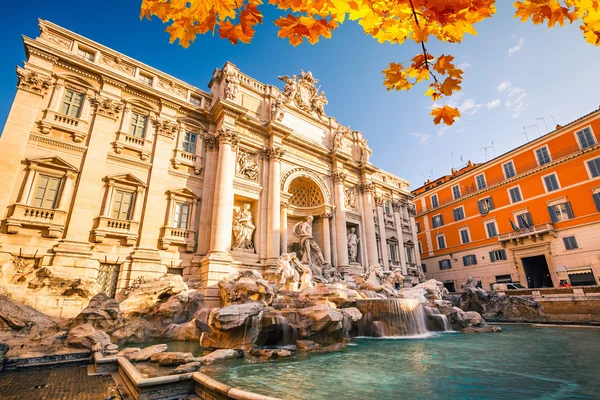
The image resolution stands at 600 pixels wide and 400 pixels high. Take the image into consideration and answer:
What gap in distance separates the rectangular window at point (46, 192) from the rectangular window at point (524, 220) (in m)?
30.9

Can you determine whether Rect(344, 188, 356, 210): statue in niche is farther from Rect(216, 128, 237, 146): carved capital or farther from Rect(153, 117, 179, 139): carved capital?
Rect(153, 117, 179, 139): carved capital

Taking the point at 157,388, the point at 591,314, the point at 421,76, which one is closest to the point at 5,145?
the point at 157,388

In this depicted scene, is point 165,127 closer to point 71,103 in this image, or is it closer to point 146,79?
point 146,79

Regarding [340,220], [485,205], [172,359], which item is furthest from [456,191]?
[172,359]

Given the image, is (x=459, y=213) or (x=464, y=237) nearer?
(x=464, y=237)

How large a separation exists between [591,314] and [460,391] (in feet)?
Result: 45.8

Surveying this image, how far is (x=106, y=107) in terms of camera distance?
42.8ft

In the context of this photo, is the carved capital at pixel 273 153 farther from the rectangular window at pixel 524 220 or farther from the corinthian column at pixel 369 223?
the rectangular window at pixel 524 220

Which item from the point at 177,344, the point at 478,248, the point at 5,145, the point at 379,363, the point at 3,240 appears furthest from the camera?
the point at 478,248

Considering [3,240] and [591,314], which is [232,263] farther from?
[591,314]

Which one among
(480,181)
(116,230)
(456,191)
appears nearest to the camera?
(116,230)

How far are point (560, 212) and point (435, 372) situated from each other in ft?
78.0

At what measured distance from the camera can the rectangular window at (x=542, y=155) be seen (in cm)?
2234

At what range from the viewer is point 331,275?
17.0 meters
